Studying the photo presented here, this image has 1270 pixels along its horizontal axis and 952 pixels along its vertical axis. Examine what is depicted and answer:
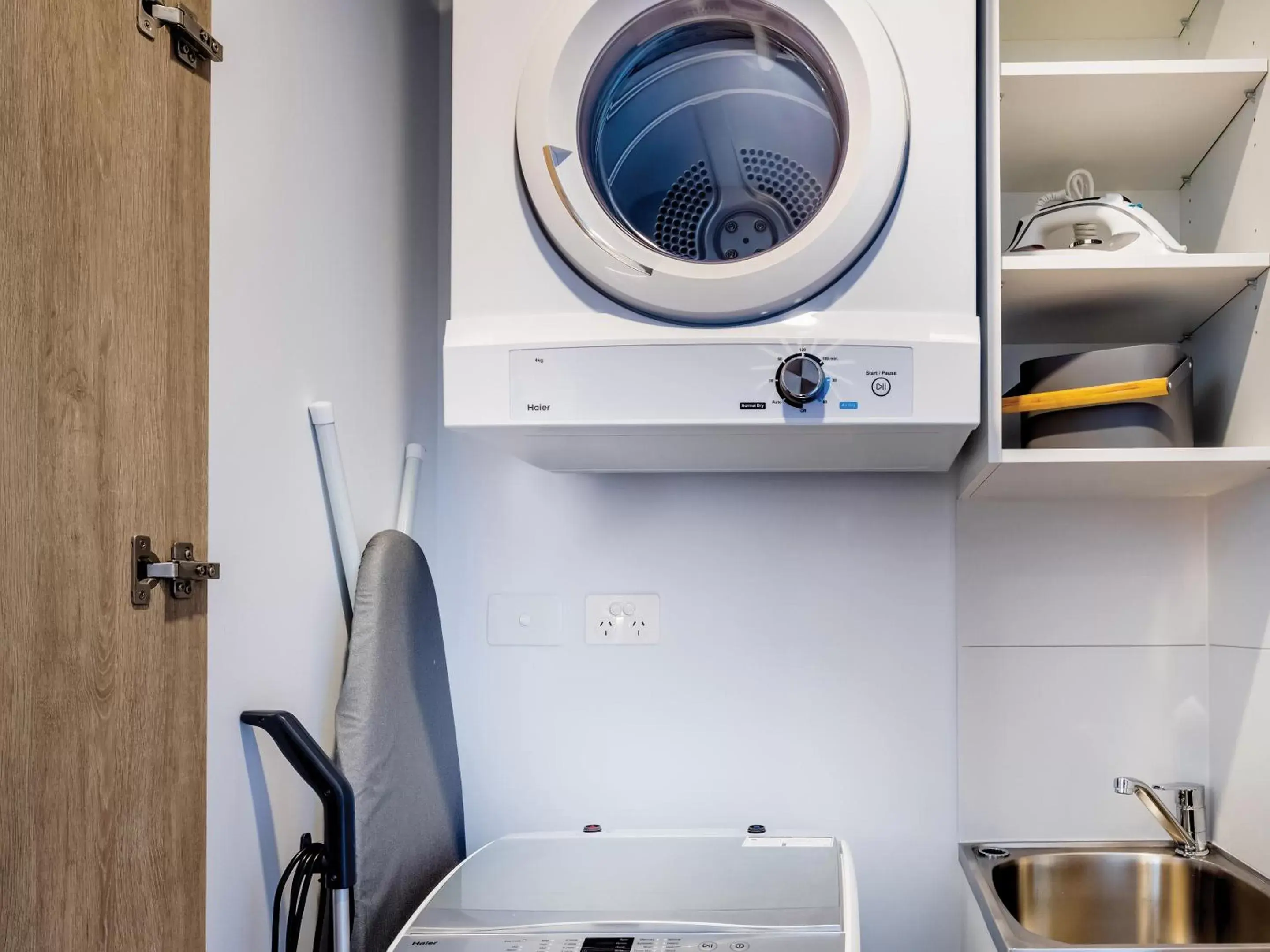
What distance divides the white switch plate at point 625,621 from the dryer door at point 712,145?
64 cm

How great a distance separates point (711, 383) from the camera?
1.41 m

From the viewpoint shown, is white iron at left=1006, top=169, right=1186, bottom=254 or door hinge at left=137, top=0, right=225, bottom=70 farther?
white iron at left=1006, top=169, right=1186, bottom=254

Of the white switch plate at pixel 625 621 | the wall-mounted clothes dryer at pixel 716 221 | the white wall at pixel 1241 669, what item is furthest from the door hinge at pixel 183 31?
the white wall at pixel 1241 669

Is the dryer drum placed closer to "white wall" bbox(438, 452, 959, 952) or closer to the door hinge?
"white wall" bbox(438, 452, 959, 952)

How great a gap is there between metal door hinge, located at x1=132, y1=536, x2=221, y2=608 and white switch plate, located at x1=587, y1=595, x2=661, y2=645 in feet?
2.87

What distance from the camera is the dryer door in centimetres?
138

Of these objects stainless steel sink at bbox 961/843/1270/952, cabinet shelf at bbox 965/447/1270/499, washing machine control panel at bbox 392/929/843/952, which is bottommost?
stainless steel sink at bbox 961/843/1270/952

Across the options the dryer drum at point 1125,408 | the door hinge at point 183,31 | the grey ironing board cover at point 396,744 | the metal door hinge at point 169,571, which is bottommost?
the grey ironing board cover at point 396,744

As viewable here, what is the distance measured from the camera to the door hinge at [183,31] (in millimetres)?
1058

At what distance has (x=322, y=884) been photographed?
1332 mm

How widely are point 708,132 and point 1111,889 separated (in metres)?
1.31

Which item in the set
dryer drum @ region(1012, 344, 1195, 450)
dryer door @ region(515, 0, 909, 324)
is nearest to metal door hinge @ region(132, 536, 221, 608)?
dryer door @ region(515, 0, 909, 324)

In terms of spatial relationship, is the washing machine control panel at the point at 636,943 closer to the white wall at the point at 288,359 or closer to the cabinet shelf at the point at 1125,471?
the white wall at the point at 288,359

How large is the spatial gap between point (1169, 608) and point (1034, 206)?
0.69 meters
